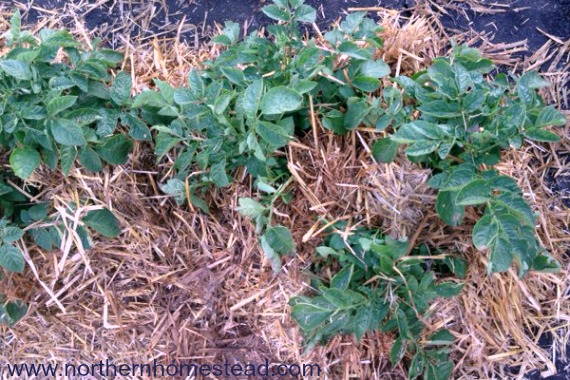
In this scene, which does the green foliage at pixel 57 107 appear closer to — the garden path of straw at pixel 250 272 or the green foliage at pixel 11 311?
the garden path of straw at pixel 250 272

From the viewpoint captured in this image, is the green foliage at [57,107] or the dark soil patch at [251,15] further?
the dark soil patch at [251,15]

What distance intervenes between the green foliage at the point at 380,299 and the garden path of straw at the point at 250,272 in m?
0.06

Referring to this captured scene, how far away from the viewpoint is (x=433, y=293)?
1.39 m

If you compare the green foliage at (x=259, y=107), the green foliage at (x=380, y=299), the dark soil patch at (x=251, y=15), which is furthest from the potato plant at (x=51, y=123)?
the green foliage at (x=380, y=299)

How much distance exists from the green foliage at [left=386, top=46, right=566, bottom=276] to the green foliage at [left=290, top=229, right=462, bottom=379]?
179 mm

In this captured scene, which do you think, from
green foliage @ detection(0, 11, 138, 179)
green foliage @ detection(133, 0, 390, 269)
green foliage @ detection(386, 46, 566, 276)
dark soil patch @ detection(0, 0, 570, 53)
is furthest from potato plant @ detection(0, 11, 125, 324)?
green foliage @ detection(386, 46, 566, 276)

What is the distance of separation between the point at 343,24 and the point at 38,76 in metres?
0.84

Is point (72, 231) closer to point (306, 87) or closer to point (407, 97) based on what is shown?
point (306, 87)

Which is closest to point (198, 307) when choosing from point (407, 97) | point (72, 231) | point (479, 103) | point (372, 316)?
point (72, 231)

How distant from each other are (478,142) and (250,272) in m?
0.74

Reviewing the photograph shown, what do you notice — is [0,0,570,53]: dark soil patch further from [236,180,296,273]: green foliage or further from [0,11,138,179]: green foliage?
[236,180,296,273]: green foliage

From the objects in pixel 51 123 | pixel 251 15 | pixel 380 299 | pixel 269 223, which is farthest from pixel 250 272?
pixel 251 15

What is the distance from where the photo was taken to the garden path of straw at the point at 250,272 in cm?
150

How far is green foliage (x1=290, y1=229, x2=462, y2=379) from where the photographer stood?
1386 millimetres
